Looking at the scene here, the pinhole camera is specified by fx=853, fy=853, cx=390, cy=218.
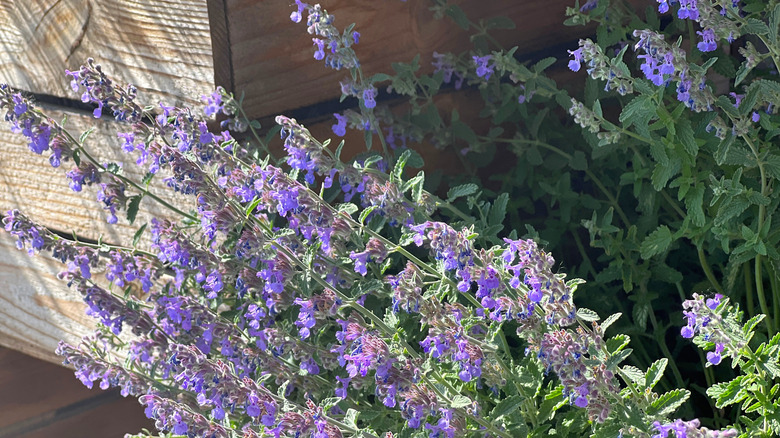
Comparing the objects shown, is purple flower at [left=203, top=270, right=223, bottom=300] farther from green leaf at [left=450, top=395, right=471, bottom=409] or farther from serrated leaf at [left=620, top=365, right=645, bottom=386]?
serrated leaf at [left=620, top=365, right=645, bottom=386]

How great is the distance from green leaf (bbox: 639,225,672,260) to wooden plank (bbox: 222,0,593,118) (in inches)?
28.8

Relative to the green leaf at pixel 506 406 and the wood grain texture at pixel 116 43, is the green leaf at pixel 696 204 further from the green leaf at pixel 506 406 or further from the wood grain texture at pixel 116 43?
the wood grain texture at pixel 116 43

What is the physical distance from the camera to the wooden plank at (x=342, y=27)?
2.00 m

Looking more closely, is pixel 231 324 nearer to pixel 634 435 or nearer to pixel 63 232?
pixel 634 435

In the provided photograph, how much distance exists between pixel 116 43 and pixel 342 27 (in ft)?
1.86

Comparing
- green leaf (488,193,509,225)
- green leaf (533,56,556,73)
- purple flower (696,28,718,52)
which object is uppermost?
purple flower (696,28,718,52)

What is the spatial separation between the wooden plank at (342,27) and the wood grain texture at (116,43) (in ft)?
0.33

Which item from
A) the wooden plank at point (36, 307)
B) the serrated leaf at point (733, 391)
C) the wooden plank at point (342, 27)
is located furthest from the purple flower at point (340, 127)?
the wooden plank at point (36, 307)

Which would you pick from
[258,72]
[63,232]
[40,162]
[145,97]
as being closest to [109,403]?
[63,232]

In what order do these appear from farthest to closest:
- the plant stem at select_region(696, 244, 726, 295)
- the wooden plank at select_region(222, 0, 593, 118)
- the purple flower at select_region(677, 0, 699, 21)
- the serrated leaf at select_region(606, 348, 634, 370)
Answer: the wooden plank at select_region(222, 0, 593, 118) < the plant stem at select_region(696, 244, 726, 295) < the purple flower at select_region(677, 0, 699, 21) < the serrated leaf at select_region(606, 348, 634, 370)

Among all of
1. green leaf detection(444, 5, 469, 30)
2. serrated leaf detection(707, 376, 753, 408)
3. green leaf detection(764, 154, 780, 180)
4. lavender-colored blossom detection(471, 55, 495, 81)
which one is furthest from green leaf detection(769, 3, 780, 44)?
green leaf detection(444, 5, 469, 30)

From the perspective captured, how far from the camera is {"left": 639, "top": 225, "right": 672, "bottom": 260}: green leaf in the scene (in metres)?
1.85

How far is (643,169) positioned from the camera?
1.97 meters

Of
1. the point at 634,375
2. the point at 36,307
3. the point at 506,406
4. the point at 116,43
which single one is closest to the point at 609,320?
the point at 634,375
